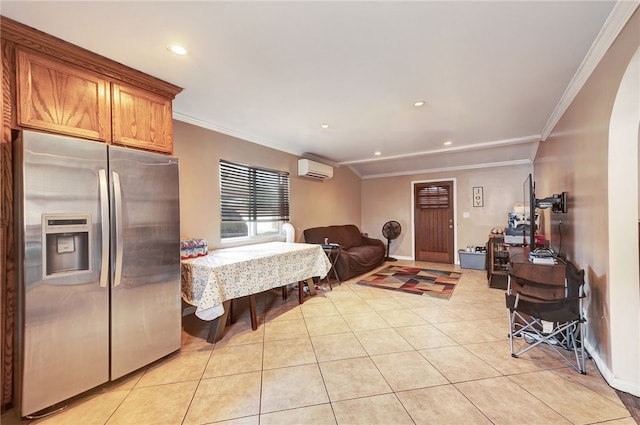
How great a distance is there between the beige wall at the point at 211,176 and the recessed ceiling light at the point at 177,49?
1249 mm

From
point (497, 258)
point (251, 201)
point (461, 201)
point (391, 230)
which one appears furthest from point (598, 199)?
point (391, 230)

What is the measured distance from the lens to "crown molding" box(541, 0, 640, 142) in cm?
145

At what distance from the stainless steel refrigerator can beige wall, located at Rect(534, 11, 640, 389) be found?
3.24 m

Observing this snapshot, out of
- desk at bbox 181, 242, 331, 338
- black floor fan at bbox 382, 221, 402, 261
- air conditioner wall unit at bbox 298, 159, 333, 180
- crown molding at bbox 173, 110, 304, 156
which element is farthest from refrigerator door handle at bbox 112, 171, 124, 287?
black floor fan at bbox 382, 221, 402, 261

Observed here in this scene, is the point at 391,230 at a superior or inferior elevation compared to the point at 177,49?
inferior

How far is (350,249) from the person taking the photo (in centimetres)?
563

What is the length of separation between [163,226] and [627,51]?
3.32 metres

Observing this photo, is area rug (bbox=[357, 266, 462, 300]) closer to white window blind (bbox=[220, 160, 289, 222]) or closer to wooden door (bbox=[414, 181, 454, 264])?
wooden door (bbox=[414, 181, 454, 264])

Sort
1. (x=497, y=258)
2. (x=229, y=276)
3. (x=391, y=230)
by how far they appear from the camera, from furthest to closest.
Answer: (x=391, y=230), (x=497, y=258), (x=229, y=276)

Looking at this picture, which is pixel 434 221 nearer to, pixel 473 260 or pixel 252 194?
pixel 473 260

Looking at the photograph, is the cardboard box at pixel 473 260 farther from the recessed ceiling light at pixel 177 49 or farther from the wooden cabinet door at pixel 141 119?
the recessed ceiling light at pixel 177 49

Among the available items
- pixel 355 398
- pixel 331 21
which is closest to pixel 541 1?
pixel 331 21

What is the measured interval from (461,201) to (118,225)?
6229 millimetres

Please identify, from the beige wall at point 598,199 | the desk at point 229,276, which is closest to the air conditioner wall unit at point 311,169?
the desk at point 229,276
